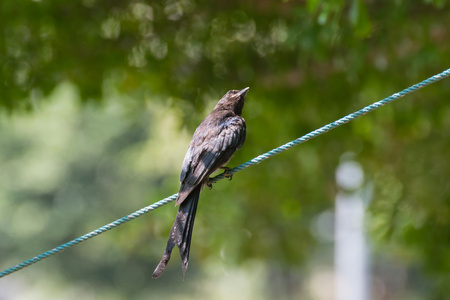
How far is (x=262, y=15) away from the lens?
23.5 ft

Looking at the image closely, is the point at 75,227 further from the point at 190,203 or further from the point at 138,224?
the point at 190,203

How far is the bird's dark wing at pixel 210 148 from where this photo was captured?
467 centimetres

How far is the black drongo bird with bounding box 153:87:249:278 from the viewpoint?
418cm

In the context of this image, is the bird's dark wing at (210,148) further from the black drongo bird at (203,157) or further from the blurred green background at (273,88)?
the blurred green background at (273,88)

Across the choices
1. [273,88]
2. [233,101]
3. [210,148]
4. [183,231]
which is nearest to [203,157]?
[210,148]

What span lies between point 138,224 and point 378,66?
4058mm

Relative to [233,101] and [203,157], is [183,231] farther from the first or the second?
[233,101]

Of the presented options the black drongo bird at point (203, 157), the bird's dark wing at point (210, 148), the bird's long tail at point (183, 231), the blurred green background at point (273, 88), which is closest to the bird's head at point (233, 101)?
the black drongo bird at point (203, 157)

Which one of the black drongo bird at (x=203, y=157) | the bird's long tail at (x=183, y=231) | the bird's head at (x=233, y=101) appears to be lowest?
the bird's long tail at (x=183, y=231)

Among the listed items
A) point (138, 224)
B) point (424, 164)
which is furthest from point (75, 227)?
A: point (424, 164)

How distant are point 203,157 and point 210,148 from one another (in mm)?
121

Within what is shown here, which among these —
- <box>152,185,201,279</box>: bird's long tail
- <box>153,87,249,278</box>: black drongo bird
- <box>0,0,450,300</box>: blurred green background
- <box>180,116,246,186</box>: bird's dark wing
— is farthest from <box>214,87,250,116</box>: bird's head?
<box>152,185,201,279</box>: bird's long tail

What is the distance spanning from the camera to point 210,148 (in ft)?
16.2

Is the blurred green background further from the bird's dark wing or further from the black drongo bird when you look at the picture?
the bird's dark wing
